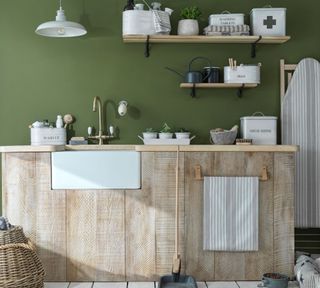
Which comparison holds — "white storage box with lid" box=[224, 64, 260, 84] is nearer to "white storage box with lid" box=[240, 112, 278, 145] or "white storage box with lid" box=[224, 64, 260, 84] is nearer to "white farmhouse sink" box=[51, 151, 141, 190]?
"white storage box with lid" box=[240, 112, 278, 145]

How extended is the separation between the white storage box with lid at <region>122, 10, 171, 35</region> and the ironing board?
4.13 feet

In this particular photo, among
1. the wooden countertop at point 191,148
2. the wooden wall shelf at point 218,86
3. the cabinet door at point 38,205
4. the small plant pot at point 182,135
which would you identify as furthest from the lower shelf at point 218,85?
the cabinet door at point 38,205

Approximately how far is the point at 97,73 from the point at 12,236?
1.61 meters

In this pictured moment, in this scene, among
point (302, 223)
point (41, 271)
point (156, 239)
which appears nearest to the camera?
point (41, 271)

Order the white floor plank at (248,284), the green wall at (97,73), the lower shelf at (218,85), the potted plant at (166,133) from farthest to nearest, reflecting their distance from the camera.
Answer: the green wall at (97,73) < the lower shelf at (218,85) < the potted plant at (166,133) < the white floor plank at (248,284)

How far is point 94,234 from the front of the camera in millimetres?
4121

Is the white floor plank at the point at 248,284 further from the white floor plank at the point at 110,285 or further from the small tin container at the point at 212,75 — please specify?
the small tin container at the point at 212,75

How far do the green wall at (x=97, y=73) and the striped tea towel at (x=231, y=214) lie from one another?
77cm

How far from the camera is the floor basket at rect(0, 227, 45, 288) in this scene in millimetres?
3734

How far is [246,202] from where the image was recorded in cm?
412

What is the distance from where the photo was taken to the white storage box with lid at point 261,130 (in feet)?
14.9

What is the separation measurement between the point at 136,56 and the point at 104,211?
142cm

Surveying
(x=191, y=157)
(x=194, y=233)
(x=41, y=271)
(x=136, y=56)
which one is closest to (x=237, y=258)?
(x=194, y=233)

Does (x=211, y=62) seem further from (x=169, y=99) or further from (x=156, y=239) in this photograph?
(x=156, y=239)
